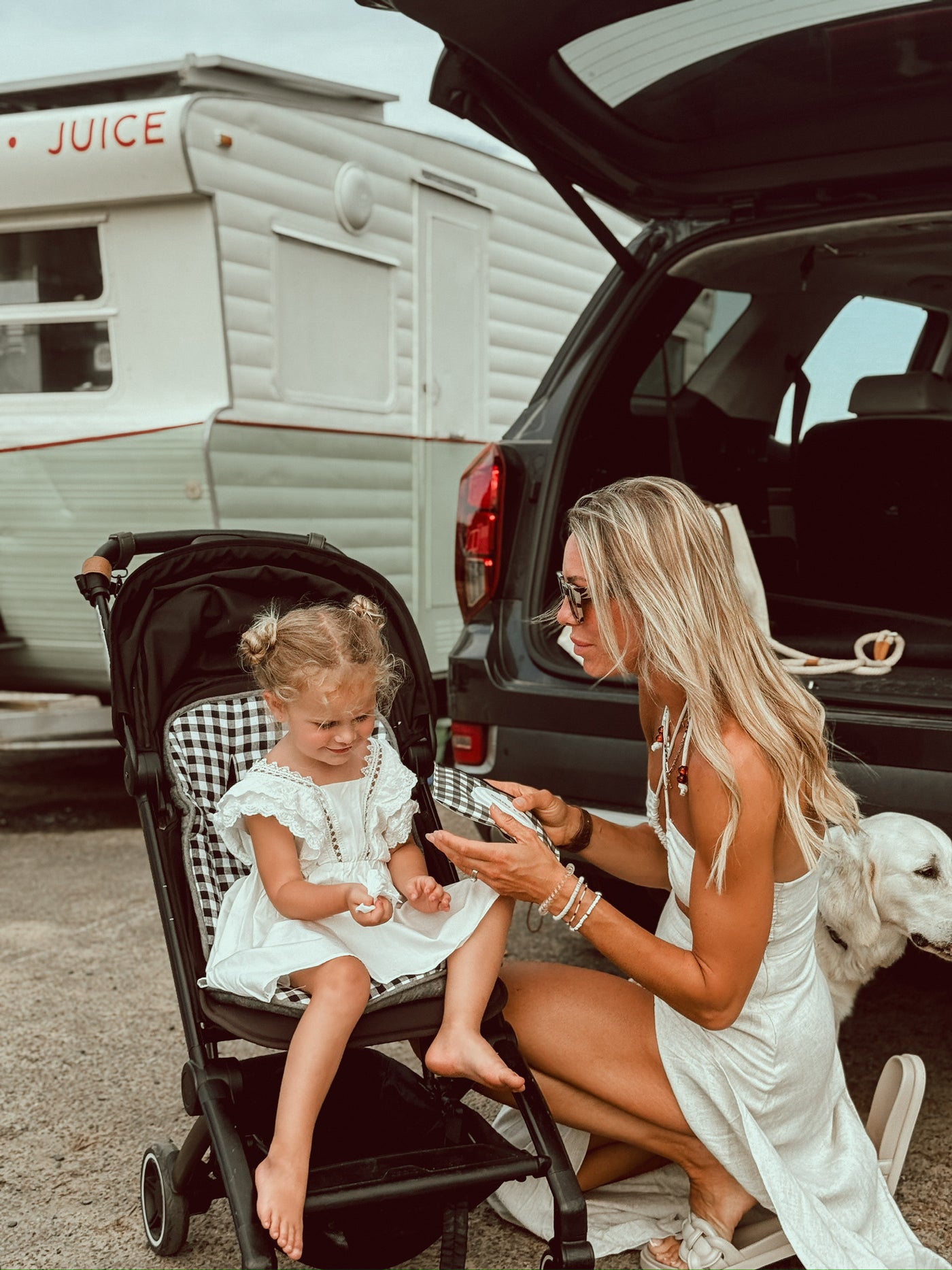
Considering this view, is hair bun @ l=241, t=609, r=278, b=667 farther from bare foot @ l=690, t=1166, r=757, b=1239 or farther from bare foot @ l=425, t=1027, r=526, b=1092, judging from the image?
bare foot @ l=690, t=1166, r=757, b=1239

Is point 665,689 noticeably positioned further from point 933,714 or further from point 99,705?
point 99,705

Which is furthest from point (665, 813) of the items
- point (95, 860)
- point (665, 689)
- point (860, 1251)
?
point (95, 860)

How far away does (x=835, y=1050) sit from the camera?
247 cm

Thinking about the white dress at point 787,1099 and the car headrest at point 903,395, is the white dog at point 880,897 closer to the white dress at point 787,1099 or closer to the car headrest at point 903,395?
the white dress at point 787,1099

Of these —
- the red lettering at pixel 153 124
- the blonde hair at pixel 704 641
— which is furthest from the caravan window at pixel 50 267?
the blonde hair at pixel 704 641

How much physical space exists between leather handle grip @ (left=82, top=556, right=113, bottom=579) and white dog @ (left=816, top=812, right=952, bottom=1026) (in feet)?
5.07

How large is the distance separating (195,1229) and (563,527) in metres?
1.89

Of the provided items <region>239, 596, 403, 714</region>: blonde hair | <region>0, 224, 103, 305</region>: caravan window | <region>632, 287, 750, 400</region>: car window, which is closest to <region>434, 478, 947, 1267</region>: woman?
<region>239, 596, 403, 714</region>: blonde hair

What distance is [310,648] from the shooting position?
2.40 m

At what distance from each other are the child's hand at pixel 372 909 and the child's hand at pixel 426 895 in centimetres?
13

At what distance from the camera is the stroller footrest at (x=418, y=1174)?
2043 mm

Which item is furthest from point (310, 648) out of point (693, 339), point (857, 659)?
point (693, 339)

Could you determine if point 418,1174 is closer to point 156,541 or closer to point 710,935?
point 710,935

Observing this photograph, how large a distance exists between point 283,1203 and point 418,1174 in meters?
0.23
